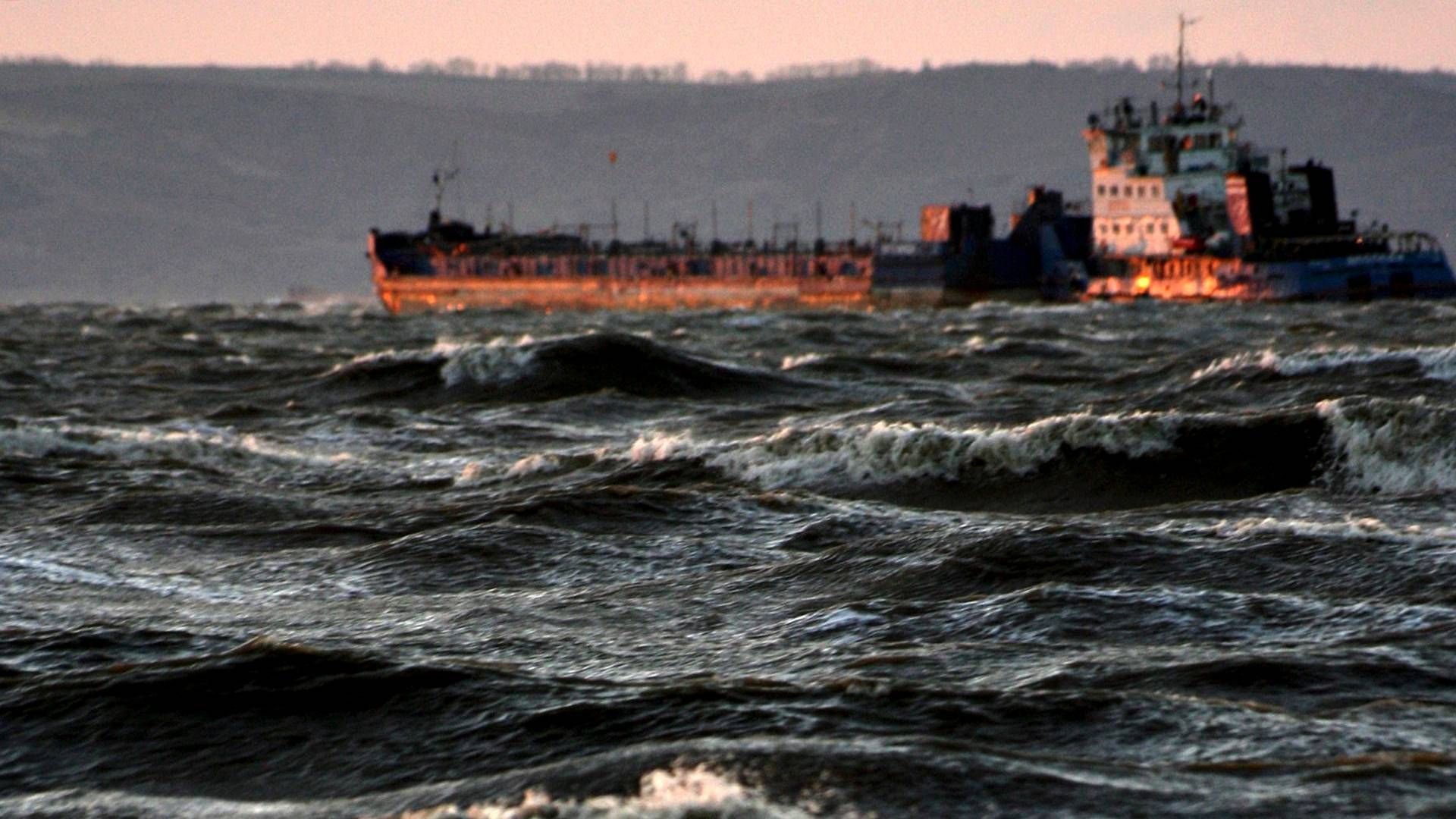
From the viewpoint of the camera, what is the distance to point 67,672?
12.1 metres

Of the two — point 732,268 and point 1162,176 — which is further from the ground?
point 1162,176

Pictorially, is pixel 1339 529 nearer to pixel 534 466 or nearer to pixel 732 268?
pixel 534 466

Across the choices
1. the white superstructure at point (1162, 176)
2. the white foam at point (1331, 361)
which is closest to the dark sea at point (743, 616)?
the white foam at point (1331, 361)

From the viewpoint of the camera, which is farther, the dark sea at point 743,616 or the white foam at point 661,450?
the white foam at point 661,450

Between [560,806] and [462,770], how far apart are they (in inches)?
46.9

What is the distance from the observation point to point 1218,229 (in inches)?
4114

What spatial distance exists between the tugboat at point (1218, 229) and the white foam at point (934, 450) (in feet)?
251

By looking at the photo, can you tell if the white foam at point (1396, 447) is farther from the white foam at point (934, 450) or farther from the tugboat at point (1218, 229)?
the tugboat at point (1218, 229)

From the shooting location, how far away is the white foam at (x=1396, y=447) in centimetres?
1959

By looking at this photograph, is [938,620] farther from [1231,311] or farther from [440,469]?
[1231,311]

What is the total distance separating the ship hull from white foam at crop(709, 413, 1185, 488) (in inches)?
2998

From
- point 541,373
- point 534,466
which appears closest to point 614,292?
point 541,373

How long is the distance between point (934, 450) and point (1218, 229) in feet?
281

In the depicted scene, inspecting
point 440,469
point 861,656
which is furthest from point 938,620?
point 440,469
